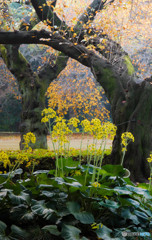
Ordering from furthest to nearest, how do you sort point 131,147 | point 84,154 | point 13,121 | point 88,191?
point 13,121, point 84,154, point 131,147, point 88,191

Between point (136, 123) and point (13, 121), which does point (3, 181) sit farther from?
point (13, 121)

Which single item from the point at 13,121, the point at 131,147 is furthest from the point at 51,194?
the point at 13,121

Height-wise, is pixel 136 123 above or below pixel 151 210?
above

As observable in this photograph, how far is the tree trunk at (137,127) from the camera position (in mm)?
6266

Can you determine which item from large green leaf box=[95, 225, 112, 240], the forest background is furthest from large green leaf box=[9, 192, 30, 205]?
the forest background

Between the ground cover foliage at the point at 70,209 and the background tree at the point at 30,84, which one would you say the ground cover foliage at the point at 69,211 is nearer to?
the ground cover foliage at the point at 70,209

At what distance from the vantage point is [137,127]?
641 centimetres

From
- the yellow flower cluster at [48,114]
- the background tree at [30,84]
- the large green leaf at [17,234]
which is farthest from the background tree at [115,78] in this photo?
the large green leaf at [17,234]

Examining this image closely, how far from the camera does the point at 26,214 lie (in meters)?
2.61

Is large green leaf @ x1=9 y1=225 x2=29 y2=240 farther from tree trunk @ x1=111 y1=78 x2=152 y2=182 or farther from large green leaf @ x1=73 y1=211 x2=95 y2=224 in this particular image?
tree trunk @ x1=111 y1=78 x2=152 y2=182

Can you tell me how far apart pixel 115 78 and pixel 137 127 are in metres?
1.39

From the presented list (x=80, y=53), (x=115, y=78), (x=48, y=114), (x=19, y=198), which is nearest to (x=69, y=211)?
(x=19, y=198)

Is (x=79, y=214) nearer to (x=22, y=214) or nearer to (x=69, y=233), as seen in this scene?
(x=69, y=233)

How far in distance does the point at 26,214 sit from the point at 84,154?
491 cm
